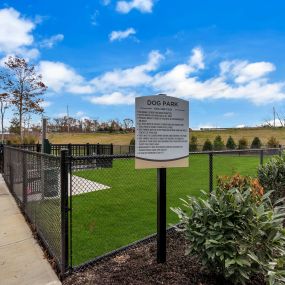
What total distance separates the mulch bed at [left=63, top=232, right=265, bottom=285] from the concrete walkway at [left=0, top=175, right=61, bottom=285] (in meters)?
0.41

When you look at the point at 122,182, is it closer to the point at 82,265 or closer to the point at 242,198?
the point at 82,265

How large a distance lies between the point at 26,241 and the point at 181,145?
9.30 ft

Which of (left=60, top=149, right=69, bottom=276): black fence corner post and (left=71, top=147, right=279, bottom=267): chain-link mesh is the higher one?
(left=60, top=149, right=69, bottom=276): black fence corner post

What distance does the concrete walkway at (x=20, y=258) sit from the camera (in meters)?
3.95

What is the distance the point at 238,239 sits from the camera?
3.39 meters

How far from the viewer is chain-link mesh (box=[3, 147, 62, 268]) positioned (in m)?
4.33

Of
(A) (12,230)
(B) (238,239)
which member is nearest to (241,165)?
(A) (12,230)

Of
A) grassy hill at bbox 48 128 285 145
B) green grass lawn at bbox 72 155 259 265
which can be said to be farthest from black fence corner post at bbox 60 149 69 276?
grassy hill at bbox 48 128 285 145

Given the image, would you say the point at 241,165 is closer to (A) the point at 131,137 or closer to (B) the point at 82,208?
(B) the point at 82,208

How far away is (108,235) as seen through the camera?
5.48 meters

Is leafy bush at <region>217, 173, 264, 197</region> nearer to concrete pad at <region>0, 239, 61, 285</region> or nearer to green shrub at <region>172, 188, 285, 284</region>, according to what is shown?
green shrub at <region>172, 188, 285, 284</region>

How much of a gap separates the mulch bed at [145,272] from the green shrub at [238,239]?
0.27m

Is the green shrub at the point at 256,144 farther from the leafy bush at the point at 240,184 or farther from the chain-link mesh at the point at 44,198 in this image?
the leafy bush at the point at 240,184

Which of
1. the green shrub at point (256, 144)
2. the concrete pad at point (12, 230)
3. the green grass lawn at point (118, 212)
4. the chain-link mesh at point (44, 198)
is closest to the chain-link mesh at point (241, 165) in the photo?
the green grass lawn at point (118, 212)
